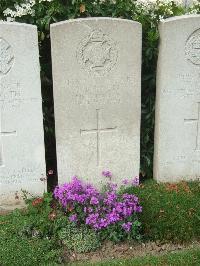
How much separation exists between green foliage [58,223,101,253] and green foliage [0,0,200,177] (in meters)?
1.18

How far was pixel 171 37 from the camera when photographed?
4.79 metres

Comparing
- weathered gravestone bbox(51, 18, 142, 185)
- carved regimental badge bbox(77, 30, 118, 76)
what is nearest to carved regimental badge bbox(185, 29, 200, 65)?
weathered gravestone bbox(51, 18, 142, 185)

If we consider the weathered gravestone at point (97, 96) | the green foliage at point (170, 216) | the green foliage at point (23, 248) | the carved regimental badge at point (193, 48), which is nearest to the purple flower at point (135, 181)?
the weathered gravestone at point (97, 96)

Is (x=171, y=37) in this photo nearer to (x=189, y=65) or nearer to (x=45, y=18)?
(x=189, y=65)

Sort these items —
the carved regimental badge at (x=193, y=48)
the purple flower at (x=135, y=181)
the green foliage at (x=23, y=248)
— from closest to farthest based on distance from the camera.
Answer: the green foliage at (x=23, y=248)
the carved regimental badge at (x=193, y=48)
the purple flower at (x=135, y=181)

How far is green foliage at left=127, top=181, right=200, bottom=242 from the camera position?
15.5 ft

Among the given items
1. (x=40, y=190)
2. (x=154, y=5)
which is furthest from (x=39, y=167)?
(x=154, y=5)

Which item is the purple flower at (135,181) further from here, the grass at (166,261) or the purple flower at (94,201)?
the grass at (166,261)

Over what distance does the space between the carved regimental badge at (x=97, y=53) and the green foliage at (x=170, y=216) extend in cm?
145

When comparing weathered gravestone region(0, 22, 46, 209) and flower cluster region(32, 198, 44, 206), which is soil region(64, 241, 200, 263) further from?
weathered gravestone region(0, 22, 46, 209)

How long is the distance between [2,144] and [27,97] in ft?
1.97

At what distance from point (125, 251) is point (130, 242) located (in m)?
0.11

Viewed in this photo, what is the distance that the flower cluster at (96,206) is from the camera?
4656mm

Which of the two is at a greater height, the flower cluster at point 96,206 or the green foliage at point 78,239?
the flower cluster at point 96,206
